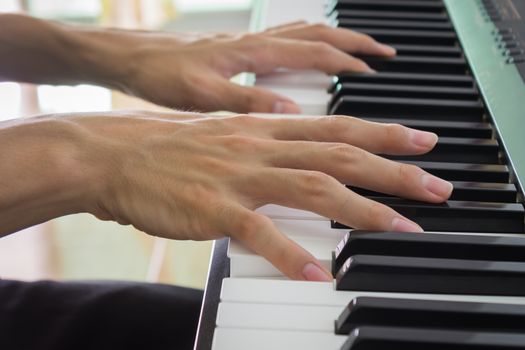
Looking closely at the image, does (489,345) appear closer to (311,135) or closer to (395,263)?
(395,263)

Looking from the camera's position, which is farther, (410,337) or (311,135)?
(311,135)

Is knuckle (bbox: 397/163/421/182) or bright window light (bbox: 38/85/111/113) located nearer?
knuckle (bbox: 397/163/421/182)

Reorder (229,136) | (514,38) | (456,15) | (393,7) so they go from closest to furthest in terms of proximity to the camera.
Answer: (229,136)
(514,38)
(456,15)
(393,7)

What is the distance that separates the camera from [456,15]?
1304 millimetres

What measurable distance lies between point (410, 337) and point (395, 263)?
10 cm

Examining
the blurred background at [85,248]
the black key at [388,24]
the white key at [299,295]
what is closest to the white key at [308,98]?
the black key at [388,24]

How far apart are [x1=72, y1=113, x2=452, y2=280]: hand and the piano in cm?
3

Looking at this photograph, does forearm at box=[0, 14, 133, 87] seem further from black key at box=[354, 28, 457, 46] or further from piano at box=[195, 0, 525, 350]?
black key at box=[354, 28, 457, 46]

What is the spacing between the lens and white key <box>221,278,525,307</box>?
73 centimetres

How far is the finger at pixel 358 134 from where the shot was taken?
887 mm

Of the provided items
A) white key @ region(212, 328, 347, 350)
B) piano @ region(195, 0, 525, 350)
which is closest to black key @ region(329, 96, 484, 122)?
piano @ region(195, 0, 525, 350)

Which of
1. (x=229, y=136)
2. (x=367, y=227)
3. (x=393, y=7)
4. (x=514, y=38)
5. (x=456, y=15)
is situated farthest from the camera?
(x=393, y=7)

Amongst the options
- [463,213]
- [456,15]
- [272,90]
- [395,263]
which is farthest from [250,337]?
[456,15]

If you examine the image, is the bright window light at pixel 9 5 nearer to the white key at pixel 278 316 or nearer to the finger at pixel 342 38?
the finger at pixel 342 38
